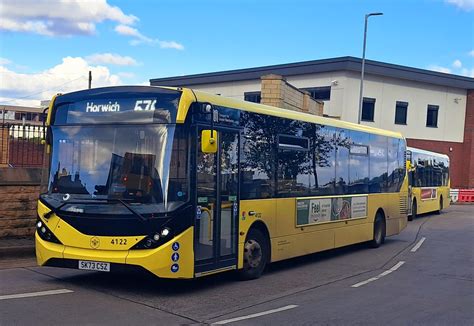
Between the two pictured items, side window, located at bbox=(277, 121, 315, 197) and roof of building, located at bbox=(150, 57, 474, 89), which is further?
roof of building, located at bbox=(150, 57, 474, 89)

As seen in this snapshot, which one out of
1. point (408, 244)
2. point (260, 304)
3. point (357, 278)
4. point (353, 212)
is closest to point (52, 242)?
point (260, 304)

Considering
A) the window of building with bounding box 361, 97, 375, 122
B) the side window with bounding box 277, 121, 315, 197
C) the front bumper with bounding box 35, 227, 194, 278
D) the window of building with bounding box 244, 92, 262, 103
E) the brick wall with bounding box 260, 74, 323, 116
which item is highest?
the window of building with bounding box 244, 92, 262, 103

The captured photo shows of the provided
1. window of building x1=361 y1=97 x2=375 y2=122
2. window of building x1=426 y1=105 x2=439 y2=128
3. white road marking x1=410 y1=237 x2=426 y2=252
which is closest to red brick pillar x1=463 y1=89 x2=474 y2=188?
window of building x1=426 y1=105 x2=439 y2=128

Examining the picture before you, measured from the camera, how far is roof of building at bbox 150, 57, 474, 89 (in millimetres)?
42031

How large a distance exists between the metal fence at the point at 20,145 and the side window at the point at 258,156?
19.2ft

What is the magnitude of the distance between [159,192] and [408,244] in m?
11.3

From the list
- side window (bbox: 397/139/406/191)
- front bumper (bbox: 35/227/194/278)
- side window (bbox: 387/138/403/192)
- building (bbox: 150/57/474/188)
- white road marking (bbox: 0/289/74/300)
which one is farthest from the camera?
building (bbox: 150/57/474/188)

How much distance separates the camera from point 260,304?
869 cm

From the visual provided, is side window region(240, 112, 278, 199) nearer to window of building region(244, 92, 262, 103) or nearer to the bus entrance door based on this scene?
the bus entrance door

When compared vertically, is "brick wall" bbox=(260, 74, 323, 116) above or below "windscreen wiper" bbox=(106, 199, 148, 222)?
above

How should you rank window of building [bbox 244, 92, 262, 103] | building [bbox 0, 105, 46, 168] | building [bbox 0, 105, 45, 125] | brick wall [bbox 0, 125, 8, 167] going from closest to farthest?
1. building [bbox 0, 105, 46, 168]
2. brick wall [bbox 0, 125, 8, 167]
3. building [bbox 0, 105, 45, 125]
4. window of building [bbox 244, 92, 262, 103]

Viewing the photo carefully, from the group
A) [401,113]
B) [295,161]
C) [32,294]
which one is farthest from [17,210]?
[401,113]

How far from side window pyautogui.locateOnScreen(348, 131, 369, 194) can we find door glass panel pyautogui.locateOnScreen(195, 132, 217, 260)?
5.95 m

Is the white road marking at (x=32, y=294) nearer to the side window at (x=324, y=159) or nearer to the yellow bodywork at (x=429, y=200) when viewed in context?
the side window at (x=324, y=159)
